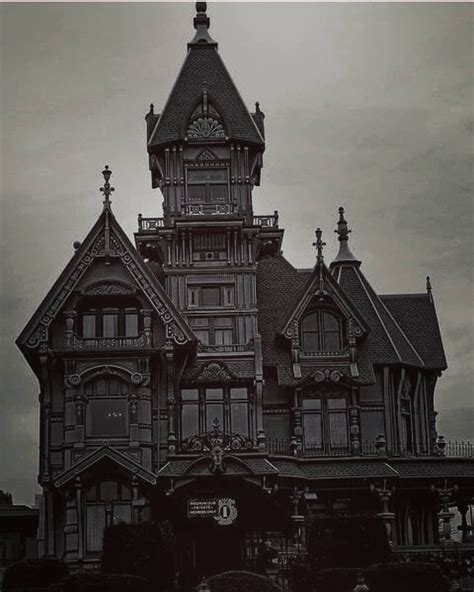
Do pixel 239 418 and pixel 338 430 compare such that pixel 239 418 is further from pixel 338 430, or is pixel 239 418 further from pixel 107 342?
pixel 107 342

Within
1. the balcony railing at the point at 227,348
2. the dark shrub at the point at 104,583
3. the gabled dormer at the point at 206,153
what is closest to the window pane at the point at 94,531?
the balcony railing at the point at 227,348

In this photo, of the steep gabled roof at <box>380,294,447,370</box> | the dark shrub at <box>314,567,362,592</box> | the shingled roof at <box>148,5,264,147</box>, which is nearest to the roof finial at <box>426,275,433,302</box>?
the steep gabled roof at <box>380,294,447,370</box>

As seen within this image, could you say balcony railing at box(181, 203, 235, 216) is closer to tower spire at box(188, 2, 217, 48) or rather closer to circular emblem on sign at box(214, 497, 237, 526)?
tower spire at box(188, 2, 217, 48)

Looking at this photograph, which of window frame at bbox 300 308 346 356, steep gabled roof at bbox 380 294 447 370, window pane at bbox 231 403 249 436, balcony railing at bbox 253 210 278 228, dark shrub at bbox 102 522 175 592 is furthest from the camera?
steep gabled roof at bbox 380 294 447 370

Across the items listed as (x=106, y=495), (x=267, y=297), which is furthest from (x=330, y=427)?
(x=106, y=495)

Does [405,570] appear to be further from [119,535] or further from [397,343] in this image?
[397,343]

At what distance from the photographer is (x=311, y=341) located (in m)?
48.8

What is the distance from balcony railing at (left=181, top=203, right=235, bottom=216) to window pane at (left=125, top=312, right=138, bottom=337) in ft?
17.3

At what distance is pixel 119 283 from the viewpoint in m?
46.4

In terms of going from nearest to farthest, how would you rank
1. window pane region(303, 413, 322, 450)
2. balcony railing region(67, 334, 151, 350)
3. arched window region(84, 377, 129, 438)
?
1. arched window region(84, 377, 129, 438)
2. balcony railing region(67, 334, 151, 350)
3. window pane region(303, 413, 322, 450)

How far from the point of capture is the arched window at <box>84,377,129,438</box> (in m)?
45.2

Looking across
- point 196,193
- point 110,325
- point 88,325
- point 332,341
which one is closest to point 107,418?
point 110,325

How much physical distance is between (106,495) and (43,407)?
4.67 meters

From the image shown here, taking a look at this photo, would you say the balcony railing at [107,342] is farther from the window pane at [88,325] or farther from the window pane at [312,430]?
the window pane at [312,430]
